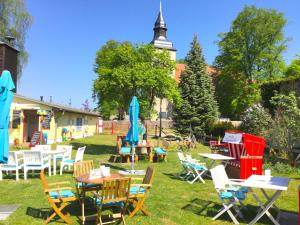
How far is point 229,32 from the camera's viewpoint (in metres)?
37.3

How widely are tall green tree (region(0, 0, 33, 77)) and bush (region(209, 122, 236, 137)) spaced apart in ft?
59.5

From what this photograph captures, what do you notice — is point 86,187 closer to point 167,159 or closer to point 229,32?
point 167,159

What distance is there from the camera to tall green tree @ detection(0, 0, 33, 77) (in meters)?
28.0

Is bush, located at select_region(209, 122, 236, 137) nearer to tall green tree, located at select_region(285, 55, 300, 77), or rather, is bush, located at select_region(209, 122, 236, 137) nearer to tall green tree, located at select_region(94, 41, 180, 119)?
tall green tree, located at select_region(94, 41, 180, 119)

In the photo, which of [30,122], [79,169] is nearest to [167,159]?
[79,169]

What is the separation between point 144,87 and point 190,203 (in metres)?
11.3

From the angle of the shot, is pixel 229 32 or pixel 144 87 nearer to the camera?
pixel 144 87

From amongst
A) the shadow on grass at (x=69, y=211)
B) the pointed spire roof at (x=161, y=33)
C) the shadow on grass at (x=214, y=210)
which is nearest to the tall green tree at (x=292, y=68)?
the pointed spire roof at (x=161, y=33)

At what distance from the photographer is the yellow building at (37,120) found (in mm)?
21780

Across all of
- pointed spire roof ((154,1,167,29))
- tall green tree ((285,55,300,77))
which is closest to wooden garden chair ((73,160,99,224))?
tall green tree ((285,55,300,77))

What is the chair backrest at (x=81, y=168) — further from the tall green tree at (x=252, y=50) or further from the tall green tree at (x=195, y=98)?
the tall green tree at (x=252, y=50)

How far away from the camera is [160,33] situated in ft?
192

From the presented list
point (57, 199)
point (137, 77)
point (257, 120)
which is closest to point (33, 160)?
point (57, 199)

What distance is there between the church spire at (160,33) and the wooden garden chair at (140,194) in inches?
2069
